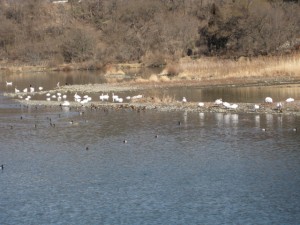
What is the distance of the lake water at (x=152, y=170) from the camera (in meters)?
15.5

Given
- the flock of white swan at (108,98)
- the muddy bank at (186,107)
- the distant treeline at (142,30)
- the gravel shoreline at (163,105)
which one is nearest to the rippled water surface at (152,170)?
the muddy bank at (186,107)

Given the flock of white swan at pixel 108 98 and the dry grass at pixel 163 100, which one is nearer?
the flock of white swan at pixel 108 98

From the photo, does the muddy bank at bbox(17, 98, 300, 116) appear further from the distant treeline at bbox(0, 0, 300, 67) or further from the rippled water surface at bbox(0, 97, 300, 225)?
the distant treeline at bbox(0, 0, 300, 67)

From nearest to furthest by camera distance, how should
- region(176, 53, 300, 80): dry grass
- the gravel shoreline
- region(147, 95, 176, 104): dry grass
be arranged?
the gravel shoreline, region(147, 95, 176, 104): dry grass, region(176, 53, 300, 80): dry grass

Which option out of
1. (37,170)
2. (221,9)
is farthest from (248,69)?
(37,170)

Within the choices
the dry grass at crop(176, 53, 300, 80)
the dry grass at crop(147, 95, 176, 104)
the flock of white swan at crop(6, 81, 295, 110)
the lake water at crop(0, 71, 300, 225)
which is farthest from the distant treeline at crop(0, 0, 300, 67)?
the lake water at crop(0, 71, 300, 225)

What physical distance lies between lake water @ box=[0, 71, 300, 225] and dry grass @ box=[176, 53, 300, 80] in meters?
19.9

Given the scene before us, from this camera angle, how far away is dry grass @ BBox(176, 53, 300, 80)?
49531mm

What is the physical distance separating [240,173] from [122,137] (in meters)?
7.63

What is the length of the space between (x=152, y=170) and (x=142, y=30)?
265ft

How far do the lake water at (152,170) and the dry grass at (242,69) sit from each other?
19.9m

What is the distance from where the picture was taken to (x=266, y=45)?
67875 mm

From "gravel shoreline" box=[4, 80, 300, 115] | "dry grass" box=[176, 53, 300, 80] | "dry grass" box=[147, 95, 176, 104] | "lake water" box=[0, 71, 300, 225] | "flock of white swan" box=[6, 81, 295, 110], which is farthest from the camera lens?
"dry grass" box=[176, 53, 300, 80]

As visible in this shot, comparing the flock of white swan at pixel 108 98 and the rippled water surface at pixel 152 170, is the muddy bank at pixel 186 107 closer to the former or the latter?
the flock of white swan at pixel 108 98
